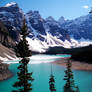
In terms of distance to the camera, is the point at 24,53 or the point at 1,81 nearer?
the point at 24,53

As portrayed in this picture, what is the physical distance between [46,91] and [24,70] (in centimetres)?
2390

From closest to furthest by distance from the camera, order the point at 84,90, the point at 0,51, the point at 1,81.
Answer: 1. the point at 84,90
2. the point at 1,81
3. the point at 0,51

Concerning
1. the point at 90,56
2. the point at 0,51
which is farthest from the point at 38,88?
the point at 0,51

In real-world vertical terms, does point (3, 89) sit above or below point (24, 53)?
below

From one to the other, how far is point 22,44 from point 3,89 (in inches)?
1204

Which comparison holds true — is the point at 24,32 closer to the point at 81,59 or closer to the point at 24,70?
the point at 24,70

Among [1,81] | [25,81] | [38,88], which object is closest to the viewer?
[25,81]

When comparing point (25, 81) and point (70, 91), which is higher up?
point (25, 81)

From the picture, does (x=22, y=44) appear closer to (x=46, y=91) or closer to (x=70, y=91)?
(x=70, y=91)

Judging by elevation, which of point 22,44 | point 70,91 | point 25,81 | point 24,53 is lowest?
point 70,91

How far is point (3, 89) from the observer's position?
44.9m

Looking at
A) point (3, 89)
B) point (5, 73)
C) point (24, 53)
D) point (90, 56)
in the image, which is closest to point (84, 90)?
point (3, 89)

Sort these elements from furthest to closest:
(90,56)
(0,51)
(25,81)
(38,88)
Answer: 1. (0,51)
2. (90,56)
3. (38,88)
4. (25,81)

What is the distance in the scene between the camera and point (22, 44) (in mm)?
20000
